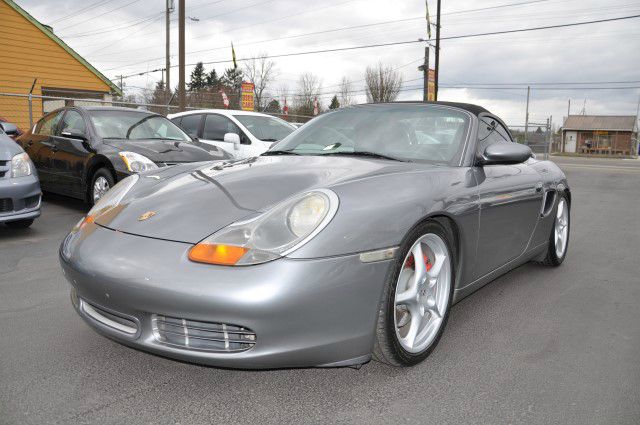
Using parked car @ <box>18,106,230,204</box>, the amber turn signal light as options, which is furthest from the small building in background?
the amber turn signal light

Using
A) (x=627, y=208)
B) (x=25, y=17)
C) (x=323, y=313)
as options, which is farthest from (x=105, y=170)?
(x=25, y=17)

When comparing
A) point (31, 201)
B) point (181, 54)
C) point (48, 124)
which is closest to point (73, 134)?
point (48, 124)

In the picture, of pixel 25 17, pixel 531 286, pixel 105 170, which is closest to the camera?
pixel 531 286

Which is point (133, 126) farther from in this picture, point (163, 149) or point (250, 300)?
point (250, 300)

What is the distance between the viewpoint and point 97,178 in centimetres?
647

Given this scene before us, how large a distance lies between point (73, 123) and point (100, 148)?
1041mm

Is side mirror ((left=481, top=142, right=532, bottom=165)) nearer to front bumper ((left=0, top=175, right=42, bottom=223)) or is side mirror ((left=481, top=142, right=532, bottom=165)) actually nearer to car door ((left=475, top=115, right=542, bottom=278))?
car door ((left=475, top=115, right=542, bottom=278))

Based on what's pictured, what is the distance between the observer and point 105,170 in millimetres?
6289

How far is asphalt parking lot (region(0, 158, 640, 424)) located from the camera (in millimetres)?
2170

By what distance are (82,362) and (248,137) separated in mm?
6482

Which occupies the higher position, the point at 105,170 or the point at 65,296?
the point at 105,170

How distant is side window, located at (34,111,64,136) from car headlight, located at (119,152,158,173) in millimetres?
1972

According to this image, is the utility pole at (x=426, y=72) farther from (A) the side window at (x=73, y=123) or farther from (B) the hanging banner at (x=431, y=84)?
(A) the side window at (x=73, y=123)

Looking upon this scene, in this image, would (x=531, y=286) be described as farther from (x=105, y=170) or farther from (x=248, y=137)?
(x=248, y=137)
